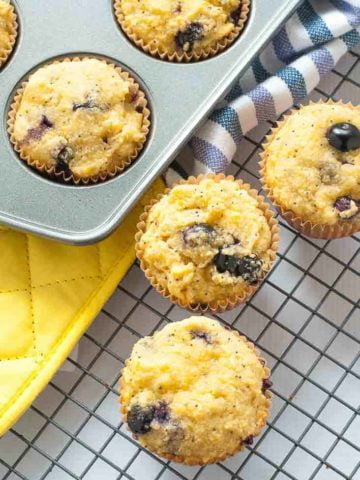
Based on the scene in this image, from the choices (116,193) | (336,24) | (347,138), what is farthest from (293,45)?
(116,193)

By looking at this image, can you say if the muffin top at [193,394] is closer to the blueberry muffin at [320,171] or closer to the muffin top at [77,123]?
the blueberry muffin at [320,171]

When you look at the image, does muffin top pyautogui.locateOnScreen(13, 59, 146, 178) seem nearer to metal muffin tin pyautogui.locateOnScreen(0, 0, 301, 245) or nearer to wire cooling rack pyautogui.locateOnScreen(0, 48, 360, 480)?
metal muffin tin pyautogui.locateOnScreen(0, 0, 301, 245)

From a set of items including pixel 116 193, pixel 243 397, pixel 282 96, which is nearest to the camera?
pixel 243 397

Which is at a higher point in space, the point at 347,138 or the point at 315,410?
the point at 347,138

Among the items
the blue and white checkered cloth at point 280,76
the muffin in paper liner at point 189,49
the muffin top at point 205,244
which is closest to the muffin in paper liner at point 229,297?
the muffin top at point 205,244

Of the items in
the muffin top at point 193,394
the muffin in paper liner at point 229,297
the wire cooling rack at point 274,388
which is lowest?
the wire cooling rack at point 274,388

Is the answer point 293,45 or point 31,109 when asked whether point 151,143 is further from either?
point 293,45

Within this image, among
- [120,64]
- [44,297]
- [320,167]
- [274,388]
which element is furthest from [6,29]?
[274,388]
